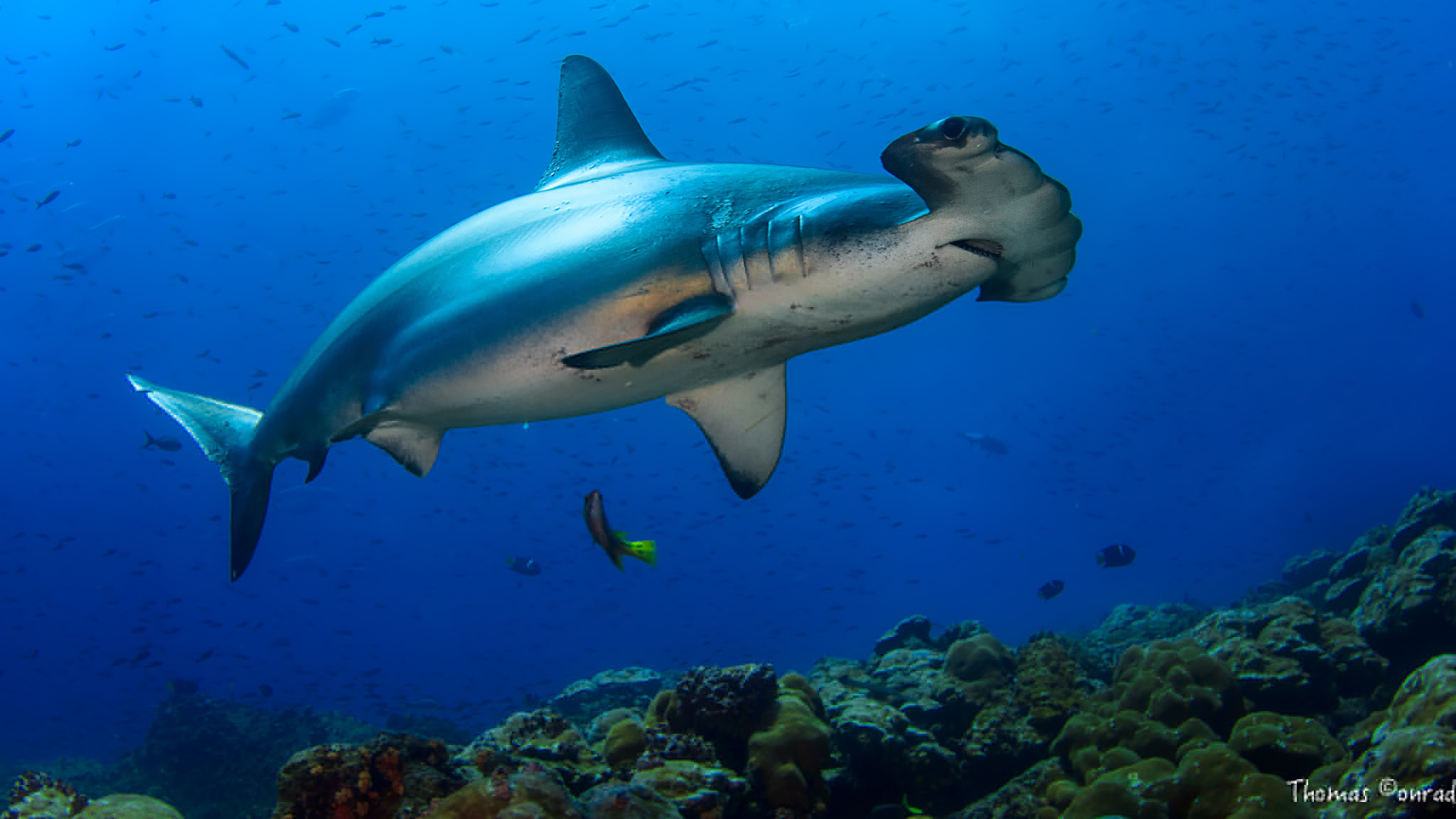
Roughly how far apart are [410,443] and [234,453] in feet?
4.66

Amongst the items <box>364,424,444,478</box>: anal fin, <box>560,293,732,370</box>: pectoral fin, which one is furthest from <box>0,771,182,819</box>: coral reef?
<box>560,293,732,370</box>: pectoral fin

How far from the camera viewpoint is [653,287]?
2.41 metres

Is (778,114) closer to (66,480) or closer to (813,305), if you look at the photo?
(813,305)

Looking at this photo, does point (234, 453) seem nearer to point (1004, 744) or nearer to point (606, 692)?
point (1004, 744)

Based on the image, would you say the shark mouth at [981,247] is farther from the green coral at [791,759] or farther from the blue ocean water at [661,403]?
the blue ocean water at [661,403]

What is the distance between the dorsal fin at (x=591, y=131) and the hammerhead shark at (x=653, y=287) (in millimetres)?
13

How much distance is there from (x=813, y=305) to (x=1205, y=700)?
192 inches

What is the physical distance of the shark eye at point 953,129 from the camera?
166 cm

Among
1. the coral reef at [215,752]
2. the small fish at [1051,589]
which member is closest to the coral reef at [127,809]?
the coral reef at [215,752]

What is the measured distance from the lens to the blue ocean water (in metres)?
35.9

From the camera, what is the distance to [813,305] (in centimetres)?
236

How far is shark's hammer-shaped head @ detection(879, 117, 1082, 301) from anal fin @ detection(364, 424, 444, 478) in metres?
2.88

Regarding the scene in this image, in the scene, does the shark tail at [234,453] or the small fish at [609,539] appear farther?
the small fish at [609,539]

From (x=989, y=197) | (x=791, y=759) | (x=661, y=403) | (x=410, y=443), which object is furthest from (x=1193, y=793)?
(x=661, y=403)
